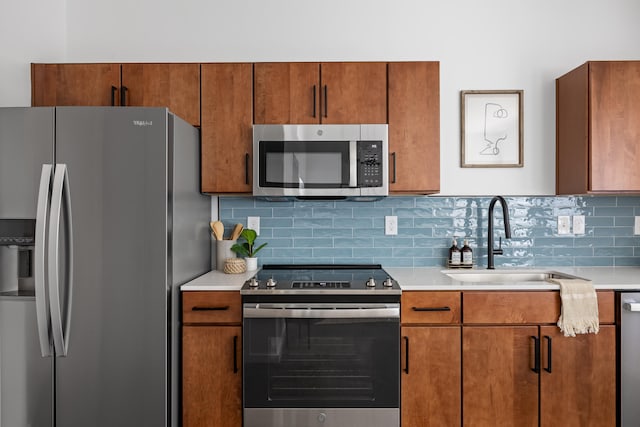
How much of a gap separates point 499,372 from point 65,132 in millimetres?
2385

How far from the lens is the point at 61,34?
2855 millimetres

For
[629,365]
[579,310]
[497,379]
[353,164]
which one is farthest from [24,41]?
[629,365]

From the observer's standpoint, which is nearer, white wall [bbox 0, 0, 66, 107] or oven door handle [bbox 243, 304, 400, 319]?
oven door handle [bbox 243, 304, 400, 319]

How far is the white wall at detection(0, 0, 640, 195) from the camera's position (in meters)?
2.85

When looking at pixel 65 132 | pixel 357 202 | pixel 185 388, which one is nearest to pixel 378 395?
pixel 185 388

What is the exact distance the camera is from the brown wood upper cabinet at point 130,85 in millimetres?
2564

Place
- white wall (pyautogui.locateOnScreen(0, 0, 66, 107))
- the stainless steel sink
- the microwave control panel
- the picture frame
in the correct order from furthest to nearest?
the picture frame, the stainless steel sink, the microwave control panel, white wall (pyautogui.locateOnScreen(0, 0, 66, 107))

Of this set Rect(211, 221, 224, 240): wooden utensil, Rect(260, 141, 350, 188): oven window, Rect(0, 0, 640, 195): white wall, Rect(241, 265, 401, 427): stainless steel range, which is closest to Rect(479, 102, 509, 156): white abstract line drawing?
Rect(0, 0, 640, 195): white wall

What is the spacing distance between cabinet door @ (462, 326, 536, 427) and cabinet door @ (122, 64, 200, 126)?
1947mm

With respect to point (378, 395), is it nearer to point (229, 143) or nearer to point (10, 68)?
point (229, 143)

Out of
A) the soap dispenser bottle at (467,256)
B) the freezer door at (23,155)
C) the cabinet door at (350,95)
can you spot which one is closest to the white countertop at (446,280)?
the soap dispenser bottle at (467,256)

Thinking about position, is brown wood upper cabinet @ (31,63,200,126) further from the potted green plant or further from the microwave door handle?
the microwave door handle

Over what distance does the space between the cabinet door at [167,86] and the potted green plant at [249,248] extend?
71cm

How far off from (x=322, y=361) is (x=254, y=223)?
→ 104 centimetres
